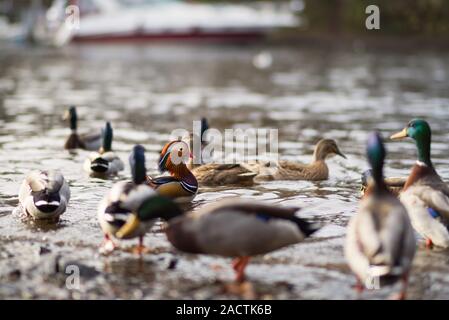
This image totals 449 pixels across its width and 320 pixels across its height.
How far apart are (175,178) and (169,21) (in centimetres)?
4961

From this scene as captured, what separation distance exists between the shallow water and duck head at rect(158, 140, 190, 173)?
1.76 ft

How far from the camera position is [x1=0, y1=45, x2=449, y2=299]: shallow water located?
22.5ft

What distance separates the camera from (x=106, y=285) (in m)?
6.71

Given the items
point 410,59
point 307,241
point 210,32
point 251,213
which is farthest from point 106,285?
point 210,32

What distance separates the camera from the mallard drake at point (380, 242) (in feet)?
19.3

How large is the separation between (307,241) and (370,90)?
17.8 metres

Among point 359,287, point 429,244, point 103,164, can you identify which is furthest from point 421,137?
point 103,164

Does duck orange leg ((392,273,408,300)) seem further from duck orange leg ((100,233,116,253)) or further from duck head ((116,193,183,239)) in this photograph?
duck orange leg ((100,233,116,253))

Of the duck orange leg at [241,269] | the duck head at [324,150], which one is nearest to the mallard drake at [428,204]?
the duck orange leg at [241,269]

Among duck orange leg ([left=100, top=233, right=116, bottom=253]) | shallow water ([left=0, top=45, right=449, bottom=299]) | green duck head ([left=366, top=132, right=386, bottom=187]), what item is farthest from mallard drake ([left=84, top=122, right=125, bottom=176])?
green duck head ([left=366, top=132, right=386, bottom=187])

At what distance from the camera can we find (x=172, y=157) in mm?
9484

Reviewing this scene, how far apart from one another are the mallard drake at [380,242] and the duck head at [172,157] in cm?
343

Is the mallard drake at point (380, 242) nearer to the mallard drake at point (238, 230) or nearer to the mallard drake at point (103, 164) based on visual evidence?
the mallard drake at point (238, 230)
